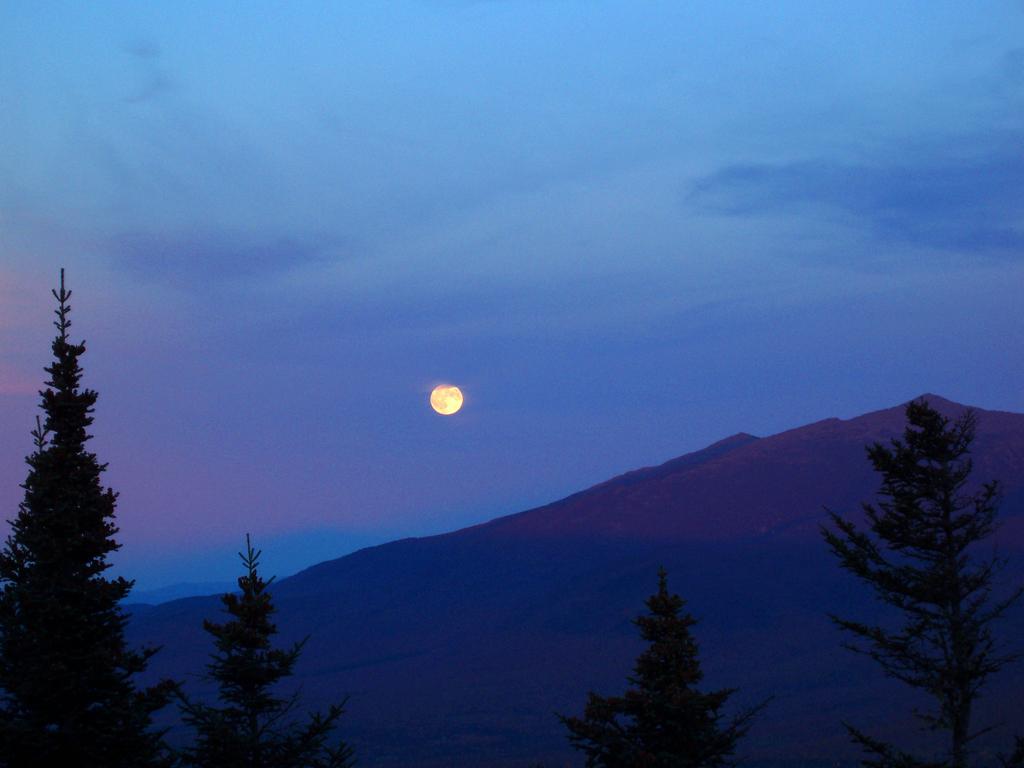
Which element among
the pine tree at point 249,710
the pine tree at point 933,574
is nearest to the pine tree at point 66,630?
the pine tree at point 249,710

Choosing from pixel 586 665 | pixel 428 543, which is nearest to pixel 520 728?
pixel 586 665

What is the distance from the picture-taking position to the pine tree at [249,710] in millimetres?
13562

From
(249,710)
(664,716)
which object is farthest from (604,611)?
(249,710)

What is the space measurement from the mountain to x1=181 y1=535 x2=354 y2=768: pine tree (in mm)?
41996

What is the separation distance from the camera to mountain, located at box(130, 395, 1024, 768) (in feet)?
225

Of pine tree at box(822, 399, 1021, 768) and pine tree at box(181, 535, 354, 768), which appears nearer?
pine tree at box(181, 535, 354, 768)

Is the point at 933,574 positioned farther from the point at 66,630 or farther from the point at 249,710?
the point at 66,630

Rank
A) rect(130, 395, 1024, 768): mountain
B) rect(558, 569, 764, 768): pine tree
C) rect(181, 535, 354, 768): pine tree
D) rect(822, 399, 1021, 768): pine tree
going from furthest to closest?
rect(130, 395, 1024, 768): mountain < rect(558, 569, 764, 768): pine tree < rect(822, 399, 1021, 768): pine tree < rect(181, 535, 354, 768): pine tree

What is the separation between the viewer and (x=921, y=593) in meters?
15.0

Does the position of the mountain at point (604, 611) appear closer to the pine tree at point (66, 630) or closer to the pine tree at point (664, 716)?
the pine tree at point (664, 716)

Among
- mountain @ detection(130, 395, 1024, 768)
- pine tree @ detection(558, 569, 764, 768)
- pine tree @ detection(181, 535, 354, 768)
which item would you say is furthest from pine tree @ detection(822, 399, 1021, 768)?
mountain @ detection(130, 395, 1024, 768)

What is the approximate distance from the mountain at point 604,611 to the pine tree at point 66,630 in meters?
43.0

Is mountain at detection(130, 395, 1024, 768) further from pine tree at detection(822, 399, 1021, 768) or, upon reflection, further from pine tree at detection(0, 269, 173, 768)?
pine tree at detection(0, 269, 173, 768)

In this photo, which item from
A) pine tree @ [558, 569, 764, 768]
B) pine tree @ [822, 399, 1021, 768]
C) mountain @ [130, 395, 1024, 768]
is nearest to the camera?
pine tree @ [822, 399, 1021, 768]
